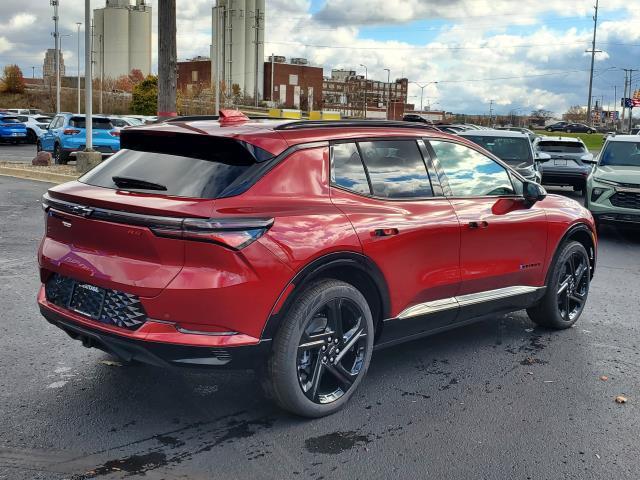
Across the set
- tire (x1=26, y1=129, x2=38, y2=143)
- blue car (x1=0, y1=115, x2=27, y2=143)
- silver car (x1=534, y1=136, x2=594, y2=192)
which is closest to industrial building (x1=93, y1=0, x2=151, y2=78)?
tire (x1=26, y1=129, x2=38, y2=143)

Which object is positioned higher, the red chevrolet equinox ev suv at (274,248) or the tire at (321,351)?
the red chevrolet equinox ev suv at (274,248)

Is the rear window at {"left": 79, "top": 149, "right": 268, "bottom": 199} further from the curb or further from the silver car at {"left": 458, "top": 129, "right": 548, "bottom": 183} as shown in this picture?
the curb

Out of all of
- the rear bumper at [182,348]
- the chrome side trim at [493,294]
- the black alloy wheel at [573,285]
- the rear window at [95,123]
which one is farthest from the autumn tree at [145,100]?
the rear bumper at [182,348]

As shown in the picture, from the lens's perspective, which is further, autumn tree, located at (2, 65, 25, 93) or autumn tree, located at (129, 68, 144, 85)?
autumn tree, located at (129, 68, 144, 85)

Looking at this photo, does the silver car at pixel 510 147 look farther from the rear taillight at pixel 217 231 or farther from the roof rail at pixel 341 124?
the rear taillight at pixel 217 231

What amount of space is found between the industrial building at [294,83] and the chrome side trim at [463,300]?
4792 inches

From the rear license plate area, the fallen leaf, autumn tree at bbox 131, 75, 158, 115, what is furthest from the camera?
autumn tree at bbox 131, 75, 158, 115

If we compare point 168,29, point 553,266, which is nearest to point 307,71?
point 168,29

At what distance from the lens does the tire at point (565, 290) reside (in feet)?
20.2

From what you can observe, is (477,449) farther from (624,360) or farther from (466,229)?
(624,360)

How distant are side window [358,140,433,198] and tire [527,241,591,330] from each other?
5.95 feet

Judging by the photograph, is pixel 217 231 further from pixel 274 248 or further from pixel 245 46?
pixel 245 46

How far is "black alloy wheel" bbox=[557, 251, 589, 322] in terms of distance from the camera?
632cm

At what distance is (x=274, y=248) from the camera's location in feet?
12.6
